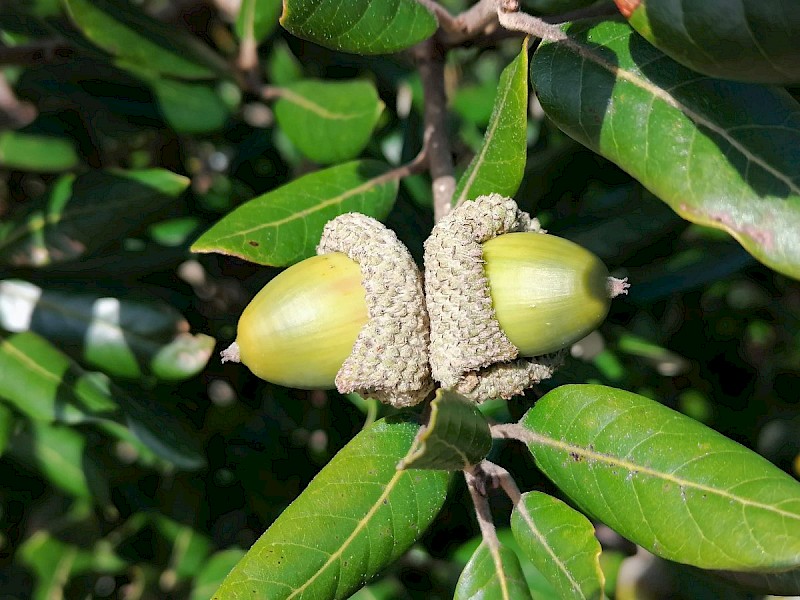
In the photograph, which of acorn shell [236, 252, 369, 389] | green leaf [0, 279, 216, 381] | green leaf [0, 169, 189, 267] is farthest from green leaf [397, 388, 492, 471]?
green leaf [0, 169, 189, 267]

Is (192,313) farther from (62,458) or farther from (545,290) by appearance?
(545,290)

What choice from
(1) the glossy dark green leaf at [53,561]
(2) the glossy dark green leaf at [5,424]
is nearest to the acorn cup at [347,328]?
(2) the glossy dark green leaf at [5,424]

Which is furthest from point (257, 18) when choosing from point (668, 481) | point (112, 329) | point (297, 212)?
point (668, 481)

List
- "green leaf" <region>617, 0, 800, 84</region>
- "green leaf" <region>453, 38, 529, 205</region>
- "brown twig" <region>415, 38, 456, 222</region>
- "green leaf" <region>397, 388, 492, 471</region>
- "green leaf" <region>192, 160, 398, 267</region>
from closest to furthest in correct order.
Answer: "green leaf" <region>617, 0, 800, 84</region>, "green leaf" <region>397, 388, 492, 471</region>, "green leaf" <region>453, 38, 529, 205</region>, "green leaf" <region>192, 160, 398, 267</region>, "brown twig" <region>415, 38, 456, 222</region>

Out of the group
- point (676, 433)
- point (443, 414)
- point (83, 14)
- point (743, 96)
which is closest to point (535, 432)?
point (676, 433)

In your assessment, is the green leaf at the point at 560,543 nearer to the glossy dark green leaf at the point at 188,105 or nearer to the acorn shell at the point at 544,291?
the acorn shell at the point at 544,291

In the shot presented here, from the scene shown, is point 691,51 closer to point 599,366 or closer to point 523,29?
point 523,29

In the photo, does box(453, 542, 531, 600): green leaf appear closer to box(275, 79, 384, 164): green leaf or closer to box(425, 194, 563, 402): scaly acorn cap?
box(425, 194, 563, 402): scaly acorn cap
